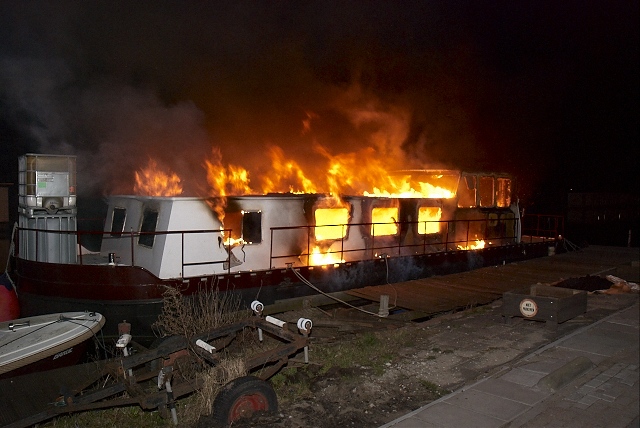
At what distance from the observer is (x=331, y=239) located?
1189 centimetres

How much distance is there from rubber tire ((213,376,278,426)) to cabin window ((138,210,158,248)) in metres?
5.75

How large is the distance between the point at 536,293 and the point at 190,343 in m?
6.95

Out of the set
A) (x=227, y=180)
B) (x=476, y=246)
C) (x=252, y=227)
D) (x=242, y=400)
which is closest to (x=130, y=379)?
(x=242, y=400)

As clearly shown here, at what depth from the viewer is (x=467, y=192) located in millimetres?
14602

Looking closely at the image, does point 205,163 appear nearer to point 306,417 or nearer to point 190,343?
point 190,343

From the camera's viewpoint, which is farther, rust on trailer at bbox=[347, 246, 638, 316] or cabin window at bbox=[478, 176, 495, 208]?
cabin window at bbox=[478, 176, 495, 208]

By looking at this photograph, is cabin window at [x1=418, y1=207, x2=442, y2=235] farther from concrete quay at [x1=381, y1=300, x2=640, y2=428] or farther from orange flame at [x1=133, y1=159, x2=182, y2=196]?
orange flame at [x1=133, y1=159, x2=182, y2=196]

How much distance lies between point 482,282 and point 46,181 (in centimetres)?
1040

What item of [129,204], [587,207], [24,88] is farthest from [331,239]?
[587,207]

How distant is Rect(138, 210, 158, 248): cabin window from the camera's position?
10055 mm

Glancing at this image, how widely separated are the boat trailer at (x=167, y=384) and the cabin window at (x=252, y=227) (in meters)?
3.85

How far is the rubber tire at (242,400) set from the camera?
482 cm

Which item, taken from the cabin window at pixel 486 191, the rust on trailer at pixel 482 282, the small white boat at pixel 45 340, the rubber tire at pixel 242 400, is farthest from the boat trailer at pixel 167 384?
the cabin window at pixel 486 191

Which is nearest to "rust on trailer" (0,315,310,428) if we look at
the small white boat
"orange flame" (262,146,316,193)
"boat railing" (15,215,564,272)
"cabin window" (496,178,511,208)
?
the small white boat
